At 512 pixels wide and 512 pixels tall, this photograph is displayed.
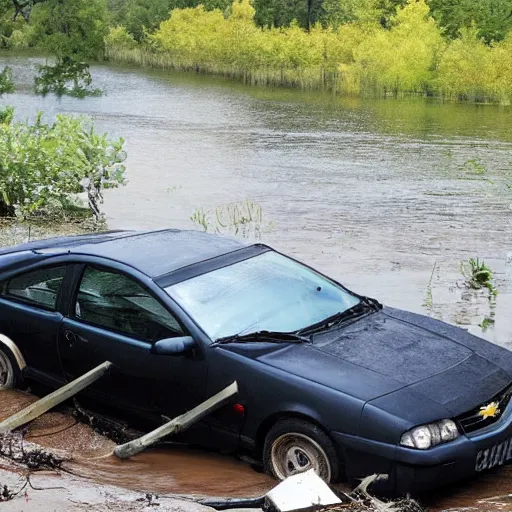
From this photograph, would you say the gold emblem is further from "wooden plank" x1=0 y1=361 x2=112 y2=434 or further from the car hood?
"wooden plank" x1=0 y1=361 x2=112 y2=434

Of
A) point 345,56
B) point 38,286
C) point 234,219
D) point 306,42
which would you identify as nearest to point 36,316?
point 38,286

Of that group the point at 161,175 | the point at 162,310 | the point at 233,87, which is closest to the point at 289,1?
the point at 233,87

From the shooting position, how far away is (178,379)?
6.27 metres

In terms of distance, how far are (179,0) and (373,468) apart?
266 ft

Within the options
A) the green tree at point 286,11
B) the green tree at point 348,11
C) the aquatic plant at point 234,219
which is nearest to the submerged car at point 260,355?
the aquatic plant at point 234,219

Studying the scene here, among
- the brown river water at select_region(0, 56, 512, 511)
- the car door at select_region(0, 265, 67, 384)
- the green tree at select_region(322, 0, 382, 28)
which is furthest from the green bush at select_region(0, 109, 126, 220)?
the green tree at select_region(322, 0, 382, 28)

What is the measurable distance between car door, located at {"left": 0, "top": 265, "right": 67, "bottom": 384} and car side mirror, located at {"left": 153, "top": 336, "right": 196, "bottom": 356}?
107 centimetres

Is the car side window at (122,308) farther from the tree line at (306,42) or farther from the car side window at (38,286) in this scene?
the tree line at (306,42)

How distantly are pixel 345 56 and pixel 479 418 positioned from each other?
50961 mm

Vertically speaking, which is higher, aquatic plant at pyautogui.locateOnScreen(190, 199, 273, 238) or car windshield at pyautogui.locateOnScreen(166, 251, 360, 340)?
car windshield at pyautogui.locateOnScreen(166, 251, 360, 340)

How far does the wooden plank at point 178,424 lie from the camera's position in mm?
5953

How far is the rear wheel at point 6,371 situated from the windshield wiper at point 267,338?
6.30ft

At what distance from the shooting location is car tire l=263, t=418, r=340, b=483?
5.58m

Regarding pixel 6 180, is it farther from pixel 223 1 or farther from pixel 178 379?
pixel 223 1
